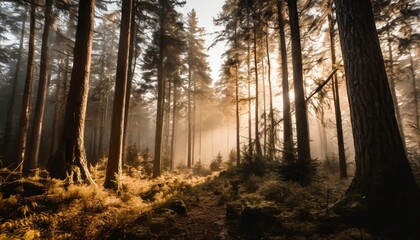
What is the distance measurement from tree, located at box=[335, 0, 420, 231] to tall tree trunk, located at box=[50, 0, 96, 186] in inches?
286

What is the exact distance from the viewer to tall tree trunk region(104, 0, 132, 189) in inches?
314

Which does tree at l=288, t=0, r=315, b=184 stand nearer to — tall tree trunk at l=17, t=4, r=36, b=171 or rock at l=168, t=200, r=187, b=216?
rock at l=168, t=200, r=187, b=216

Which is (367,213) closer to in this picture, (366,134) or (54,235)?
(366,134)

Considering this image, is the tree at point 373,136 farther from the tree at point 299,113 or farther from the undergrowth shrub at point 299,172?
the tree at point 299,113

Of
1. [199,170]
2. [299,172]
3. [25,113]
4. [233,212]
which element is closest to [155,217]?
[233,212]

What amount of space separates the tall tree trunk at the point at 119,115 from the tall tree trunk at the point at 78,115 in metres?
1.08

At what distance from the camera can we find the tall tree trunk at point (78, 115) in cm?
645

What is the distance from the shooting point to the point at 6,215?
4.18 meters

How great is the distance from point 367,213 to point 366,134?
1403 millimetres

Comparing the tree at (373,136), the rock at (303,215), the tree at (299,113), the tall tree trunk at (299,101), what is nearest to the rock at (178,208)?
the rock at (303,215)

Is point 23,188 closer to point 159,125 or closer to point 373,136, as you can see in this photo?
point 373,136

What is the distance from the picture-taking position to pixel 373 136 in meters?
3.84

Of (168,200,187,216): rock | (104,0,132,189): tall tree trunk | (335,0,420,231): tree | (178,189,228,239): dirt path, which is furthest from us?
(104,0,132,189): tall tree trunk

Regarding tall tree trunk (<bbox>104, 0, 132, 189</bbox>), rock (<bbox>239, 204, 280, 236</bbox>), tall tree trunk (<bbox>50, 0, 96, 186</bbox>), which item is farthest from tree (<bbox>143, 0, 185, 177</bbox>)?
rock (<bbox>239, 204, 280, 236</bbox>)
